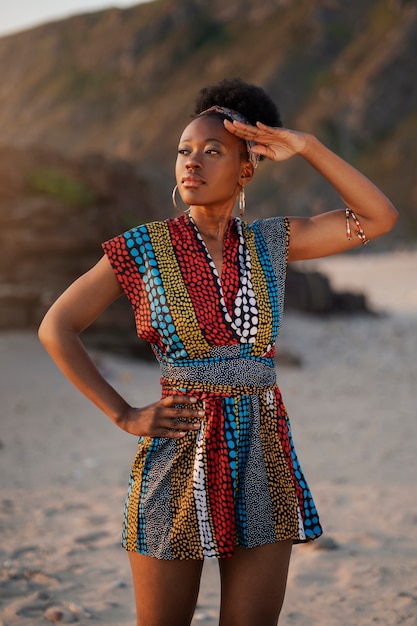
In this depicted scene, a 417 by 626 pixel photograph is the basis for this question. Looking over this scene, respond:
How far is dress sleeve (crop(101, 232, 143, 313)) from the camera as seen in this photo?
96.3 inches

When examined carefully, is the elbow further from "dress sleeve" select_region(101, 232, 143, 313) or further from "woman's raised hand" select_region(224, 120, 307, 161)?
"woman's raised hand" select_region(224, 120, 307, 161)

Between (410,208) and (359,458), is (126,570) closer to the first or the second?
(359,458)

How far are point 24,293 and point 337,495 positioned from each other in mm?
6336

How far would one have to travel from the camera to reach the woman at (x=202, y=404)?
2381 millimetres

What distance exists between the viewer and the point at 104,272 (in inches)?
96.7

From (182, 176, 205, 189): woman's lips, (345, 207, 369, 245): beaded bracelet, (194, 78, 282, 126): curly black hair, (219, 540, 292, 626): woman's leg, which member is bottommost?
(219, 540, 292, 626): woman's leg

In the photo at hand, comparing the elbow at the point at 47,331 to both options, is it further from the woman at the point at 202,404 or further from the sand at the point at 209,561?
the sand at the point at 209,561

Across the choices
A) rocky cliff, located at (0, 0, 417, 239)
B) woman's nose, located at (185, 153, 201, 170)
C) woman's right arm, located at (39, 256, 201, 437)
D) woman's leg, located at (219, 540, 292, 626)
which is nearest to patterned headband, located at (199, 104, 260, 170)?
woman's nose, located at (185, 153, 201, 170)

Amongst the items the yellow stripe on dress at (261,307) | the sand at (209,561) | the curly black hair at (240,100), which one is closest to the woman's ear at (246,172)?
the curly black hair at (240,100)

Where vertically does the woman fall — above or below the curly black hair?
below

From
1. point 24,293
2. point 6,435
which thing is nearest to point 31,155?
point 24,293

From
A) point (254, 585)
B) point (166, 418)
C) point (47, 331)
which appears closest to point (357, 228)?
point (166, 418)

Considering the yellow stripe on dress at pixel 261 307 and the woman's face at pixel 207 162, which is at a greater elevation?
the woman's face at pixel 207 162

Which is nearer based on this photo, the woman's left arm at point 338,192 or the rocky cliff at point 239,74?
the woman's left arm at point 338,192
